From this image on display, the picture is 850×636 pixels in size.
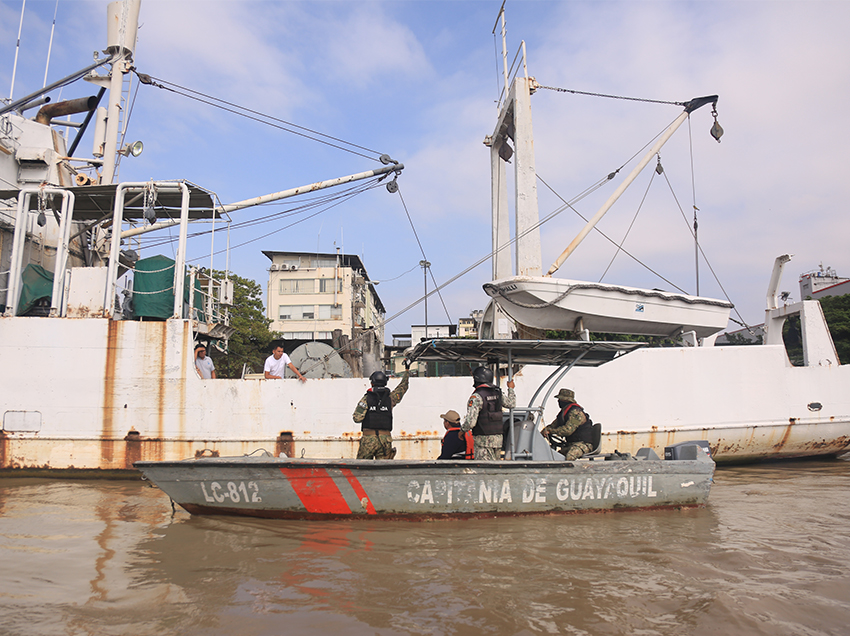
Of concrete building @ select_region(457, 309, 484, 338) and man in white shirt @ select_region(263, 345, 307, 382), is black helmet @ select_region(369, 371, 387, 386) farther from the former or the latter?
concrete building @ select_region(457, 309, 484, 338)

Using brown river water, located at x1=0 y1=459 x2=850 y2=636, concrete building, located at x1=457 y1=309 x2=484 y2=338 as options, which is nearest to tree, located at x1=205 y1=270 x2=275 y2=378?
concrete building, located at x1=457 y1=309 x2=484 y2=338

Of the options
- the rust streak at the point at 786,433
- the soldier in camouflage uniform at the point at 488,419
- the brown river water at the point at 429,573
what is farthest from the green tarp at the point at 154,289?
the rust streak at the point at 786,433

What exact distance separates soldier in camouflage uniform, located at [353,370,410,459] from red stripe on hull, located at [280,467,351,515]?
79 centimetres

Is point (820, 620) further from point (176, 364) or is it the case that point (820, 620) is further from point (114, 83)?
point (114, 83)

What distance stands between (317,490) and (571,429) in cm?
329

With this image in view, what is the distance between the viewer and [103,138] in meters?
12.8

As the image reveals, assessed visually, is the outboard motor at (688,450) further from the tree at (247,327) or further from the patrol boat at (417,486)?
the tree at (247,327)

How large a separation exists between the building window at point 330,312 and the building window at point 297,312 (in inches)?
26.9

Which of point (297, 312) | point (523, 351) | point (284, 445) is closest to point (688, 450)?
point (523, 351)

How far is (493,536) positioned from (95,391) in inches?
301

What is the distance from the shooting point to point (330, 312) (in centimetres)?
4462

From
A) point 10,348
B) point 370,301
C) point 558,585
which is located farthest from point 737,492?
point 370,301

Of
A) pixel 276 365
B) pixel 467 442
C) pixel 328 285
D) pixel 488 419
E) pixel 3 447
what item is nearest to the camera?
pixel 488 419

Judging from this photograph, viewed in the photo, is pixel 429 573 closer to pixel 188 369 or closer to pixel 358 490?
pixel 358 490
